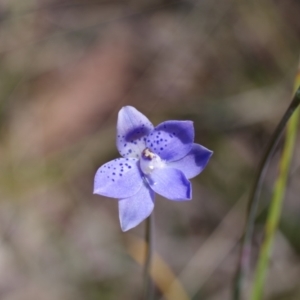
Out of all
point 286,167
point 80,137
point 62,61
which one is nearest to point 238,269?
point 286,167

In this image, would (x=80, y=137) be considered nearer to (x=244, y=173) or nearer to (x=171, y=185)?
(x=244, y=173)

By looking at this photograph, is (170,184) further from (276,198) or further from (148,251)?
(276,198)

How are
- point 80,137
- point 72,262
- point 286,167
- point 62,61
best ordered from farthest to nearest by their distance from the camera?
point 62,61, point 80,137, point 72,262, point 286,167

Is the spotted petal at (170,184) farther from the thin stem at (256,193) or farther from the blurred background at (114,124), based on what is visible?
the blurred background at (114,124)

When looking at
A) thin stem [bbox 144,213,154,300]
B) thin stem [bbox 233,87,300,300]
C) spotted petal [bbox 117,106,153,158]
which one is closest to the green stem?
thin stem [bbox 233,87,300,300]

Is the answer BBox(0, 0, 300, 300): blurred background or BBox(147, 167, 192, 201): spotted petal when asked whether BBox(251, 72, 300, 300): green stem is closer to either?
BBox(147, 167, 192, 201): spotted petal

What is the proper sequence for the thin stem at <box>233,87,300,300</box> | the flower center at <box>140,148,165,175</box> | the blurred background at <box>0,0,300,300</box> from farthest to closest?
1. the blurred background at <box>0,0,300,300</box>
2. the flower center at <box>140,148,165,175</box>
3. the thin stem at <box>233,87,300,300</box>
